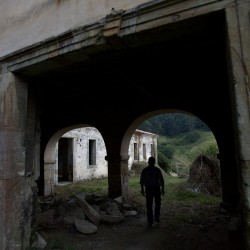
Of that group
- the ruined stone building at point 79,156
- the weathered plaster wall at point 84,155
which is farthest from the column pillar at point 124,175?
the weathered plaster wall at point 84,155

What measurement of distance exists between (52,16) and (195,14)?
1.89 m

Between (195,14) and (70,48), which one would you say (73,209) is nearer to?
(70,48)

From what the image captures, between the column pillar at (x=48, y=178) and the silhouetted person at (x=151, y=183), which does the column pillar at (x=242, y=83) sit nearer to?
the silhouetted person at (x=151, y=183)

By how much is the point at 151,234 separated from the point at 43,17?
14.1 ft

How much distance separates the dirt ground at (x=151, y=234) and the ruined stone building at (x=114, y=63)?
0.90 metres

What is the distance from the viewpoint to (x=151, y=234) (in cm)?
513

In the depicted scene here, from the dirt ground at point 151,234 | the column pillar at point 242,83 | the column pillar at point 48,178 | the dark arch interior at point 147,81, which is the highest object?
the dark arch interior at point 147,81

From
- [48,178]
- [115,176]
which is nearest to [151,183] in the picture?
[115,176]

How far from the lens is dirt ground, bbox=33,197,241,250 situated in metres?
4.44

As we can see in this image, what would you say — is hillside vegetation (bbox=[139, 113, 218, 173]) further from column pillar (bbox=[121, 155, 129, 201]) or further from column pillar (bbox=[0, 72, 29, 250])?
column pillar (bbox=[0, 72, 29, 250])

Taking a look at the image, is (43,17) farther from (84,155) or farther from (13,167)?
(84,155)

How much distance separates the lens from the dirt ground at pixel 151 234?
444 centimetres

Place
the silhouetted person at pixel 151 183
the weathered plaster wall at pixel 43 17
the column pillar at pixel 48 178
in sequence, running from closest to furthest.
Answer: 1. the weathered plaster wall at pixel 43 17
2. the silhouetted person at pixel 151 183
3. the column pillar at pixel 48 178

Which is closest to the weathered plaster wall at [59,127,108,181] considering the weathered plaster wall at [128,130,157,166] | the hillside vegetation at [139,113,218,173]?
the weathered plaster wall at [128,130,157,166]
